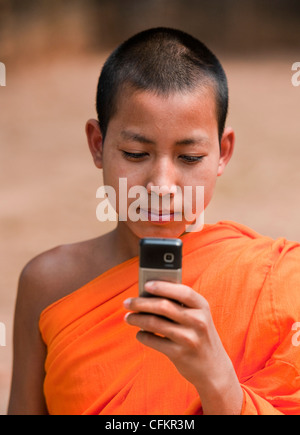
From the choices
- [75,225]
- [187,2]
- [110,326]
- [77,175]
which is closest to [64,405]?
[110,326]

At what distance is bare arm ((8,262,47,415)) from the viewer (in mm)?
2129

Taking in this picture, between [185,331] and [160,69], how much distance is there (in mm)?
726

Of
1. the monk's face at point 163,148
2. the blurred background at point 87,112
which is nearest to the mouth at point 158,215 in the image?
the monk's face at point 163,148

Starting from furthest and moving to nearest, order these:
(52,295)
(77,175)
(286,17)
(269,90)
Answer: (286,17) → (269,90) → (77,175) → (52,295)

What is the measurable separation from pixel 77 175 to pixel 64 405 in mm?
6521

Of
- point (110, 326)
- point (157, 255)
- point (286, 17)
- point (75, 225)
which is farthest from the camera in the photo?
point (286, 17)

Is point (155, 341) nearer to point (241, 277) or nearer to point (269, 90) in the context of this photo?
point (241, 277)

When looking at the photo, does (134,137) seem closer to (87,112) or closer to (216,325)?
(216,325)

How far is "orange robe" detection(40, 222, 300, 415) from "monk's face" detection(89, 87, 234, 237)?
20 centimetres

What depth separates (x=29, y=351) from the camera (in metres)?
2.14

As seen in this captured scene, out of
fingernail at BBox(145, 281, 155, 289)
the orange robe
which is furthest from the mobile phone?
the orange robe

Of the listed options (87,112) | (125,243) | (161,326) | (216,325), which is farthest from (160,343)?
(87,112)

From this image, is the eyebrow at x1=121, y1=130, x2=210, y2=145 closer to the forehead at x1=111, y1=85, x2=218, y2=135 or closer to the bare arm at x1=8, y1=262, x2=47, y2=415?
the forehead at x1=111, y1=85, x2=218, y2=135

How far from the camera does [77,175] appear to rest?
27.3 feet
